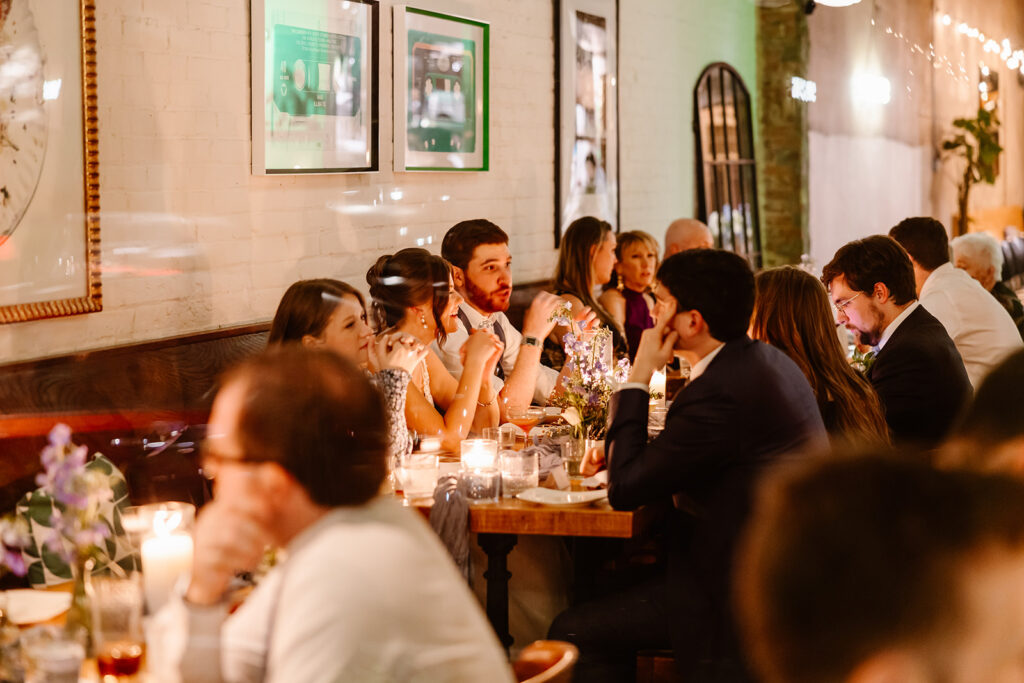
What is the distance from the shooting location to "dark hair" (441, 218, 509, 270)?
475cm

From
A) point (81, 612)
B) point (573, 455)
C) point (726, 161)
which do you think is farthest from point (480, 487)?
point (726, 161)

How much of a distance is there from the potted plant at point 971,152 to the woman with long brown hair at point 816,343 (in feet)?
35.0

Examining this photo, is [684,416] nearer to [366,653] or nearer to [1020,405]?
[1020,405]

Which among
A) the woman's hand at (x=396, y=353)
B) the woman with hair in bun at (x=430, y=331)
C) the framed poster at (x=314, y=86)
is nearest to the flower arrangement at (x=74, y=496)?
the woman's hand at (x=396, y=353)

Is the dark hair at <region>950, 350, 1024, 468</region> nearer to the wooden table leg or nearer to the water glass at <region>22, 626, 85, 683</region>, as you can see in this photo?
the water glass at <region>22, 626, 85, 683</region>

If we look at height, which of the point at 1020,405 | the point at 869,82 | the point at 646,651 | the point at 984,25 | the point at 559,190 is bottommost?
the point at 646,651

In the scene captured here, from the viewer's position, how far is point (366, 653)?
4.40 ft

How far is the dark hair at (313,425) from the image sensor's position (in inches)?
57.5

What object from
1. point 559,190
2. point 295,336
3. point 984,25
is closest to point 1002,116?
point 984,25

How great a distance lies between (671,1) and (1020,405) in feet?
22.0

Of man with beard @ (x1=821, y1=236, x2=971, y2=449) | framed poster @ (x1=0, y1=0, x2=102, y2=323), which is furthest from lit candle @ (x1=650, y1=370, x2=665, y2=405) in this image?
framed poster @ (x1=0, y1=0, x2=102, y2=323)

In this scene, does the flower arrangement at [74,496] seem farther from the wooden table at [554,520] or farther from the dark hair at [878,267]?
the dark hair at [878,267]

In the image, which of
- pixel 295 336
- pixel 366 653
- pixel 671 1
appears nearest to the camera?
pixel 366 653

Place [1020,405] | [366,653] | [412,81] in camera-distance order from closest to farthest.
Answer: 1. [366,653]
2. [1020,405]
3. [412,81]
